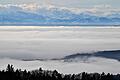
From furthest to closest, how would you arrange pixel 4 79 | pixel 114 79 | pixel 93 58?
pixel 93 58, pixel 114 79, pixel 4 79

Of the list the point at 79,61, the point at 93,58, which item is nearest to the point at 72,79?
the point at 79,61

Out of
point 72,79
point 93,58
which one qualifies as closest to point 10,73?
point 72,79

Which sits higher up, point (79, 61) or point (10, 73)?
point (79, 61)

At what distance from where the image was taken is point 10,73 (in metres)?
68.9

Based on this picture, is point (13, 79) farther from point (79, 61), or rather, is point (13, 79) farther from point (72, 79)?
point (79, 61)

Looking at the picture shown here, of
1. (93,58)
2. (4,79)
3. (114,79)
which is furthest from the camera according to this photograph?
(93,58)

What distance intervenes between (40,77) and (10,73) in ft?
17.4

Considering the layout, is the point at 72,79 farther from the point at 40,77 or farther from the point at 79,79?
the point at 40,77

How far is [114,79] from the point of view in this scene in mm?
94250

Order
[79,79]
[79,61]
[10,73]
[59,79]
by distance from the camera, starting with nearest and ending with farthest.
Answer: [10,73] < [59,79] < [79,79] < [79,61]

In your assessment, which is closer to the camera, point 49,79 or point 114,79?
point 49,79

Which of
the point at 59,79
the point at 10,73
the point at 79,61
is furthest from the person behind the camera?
the point at 79,61

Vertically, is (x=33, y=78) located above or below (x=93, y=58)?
below

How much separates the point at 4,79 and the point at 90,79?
22688 millimetres
